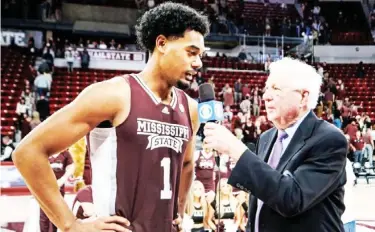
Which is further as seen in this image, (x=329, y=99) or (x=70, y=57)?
(x=70, y=57)

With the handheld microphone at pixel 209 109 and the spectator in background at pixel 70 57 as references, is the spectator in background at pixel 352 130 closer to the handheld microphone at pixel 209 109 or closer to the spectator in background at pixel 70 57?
the spectator in background at pixel 70 57

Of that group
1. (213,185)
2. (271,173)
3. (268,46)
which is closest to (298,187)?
(271,173)

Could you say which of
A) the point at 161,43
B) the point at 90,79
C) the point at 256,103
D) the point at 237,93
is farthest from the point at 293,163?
the point at 90,79

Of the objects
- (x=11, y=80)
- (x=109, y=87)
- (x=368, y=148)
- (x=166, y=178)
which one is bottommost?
(x=368, y=148)

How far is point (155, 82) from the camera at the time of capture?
211 centimetres

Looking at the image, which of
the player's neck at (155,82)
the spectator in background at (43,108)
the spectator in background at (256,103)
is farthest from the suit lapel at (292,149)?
the spectator in background at (256,103)

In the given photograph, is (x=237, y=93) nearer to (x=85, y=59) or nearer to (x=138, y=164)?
(x=85, y=59)

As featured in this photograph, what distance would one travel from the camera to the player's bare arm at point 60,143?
1.80 meters

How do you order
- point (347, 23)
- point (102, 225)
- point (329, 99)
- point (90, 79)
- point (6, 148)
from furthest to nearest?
point (347, 23)
point (90, 79)
point (329, 99)
point (6, 148)
point (102, 225)

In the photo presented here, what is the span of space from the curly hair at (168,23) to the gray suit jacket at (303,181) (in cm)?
56

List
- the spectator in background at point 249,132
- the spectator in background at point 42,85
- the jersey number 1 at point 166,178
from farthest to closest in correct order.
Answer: the spectator in background at point 42,85 → the spectator in background at point 249,132 → the jersey number 1 at point 166,178

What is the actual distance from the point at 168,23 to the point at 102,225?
33.2 inches

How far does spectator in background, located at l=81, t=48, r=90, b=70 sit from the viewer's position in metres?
17.1

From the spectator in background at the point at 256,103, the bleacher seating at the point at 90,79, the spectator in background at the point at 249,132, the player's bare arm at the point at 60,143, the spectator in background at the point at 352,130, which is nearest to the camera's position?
the player's bare arm at the point at 60,143
